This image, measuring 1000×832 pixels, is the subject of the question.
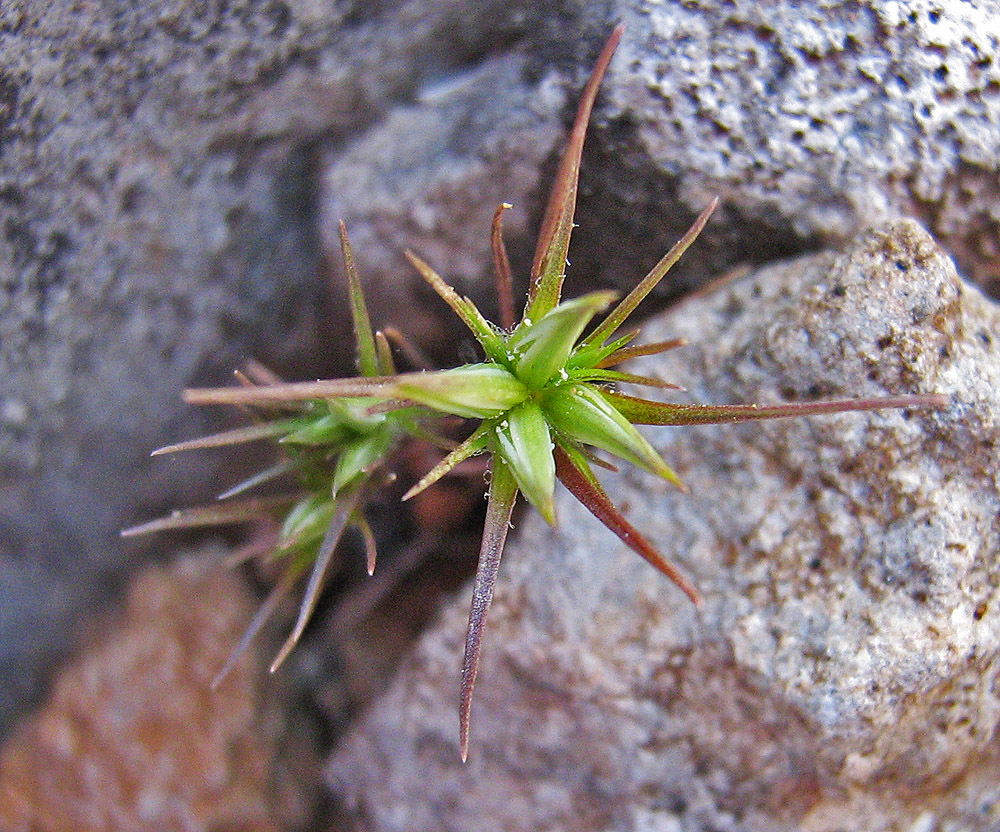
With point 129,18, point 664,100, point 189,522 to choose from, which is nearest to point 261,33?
point 129,18

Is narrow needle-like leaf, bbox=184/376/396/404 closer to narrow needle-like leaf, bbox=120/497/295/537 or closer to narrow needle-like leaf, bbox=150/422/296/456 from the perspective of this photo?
narrow needle-like leaf, bbox=150/422/296/456

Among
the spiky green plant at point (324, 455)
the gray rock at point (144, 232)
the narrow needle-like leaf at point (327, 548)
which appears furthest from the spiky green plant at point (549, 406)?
the gray rock at point (144, 232)

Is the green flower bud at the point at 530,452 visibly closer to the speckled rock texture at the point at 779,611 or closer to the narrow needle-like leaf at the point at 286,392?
the narrow needle-like leaf at the point at 286,392

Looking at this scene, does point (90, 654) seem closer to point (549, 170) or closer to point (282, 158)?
point (282, 158)

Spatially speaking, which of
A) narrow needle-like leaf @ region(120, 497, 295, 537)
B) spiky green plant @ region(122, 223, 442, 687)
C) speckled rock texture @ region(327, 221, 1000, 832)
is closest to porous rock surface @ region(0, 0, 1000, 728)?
speckled rock texture @ region(327, 221, 1000, 832)

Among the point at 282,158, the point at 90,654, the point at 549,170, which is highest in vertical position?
the point at 282,158
